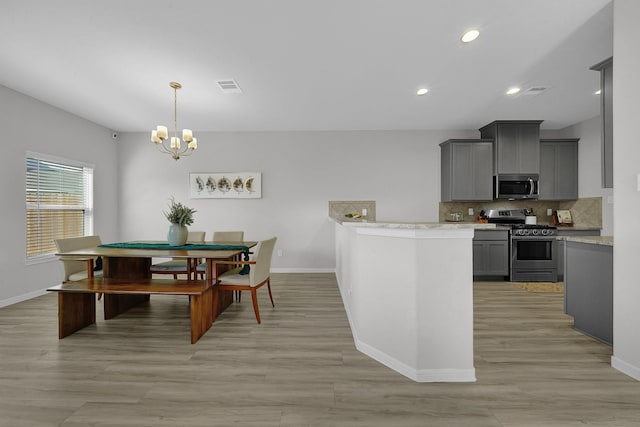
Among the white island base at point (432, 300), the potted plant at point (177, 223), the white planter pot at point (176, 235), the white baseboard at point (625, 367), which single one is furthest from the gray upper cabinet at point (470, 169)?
the white planter pot at point (176, 235)

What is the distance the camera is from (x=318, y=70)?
320 cm

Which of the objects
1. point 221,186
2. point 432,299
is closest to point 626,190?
point 432,299

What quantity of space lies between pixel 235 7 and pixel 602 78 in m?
3.09

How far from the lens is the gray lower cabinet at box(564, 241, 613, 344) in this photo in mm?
2465

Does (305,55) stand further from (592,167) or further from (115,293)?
(592,167)

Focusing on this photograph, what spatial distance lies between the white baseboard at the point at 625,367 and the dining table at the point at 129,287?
3.15 m

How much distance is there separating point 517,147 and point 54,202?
7.40 meters

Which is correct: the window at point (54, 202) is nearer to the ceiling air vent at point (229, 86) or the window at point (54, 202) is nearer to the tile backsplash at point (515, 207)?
the ceiling air vent at point (229, 86)

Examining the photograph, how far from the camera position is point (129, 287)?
2.69m

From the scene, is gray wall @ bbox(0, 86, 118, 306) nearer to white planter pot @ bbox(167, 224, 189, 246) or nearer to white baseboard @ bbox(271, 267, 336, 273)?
white planter pot @ bbox(167, 224, 189, 246)

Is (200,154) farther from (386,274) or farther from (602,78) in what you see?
(602,78)

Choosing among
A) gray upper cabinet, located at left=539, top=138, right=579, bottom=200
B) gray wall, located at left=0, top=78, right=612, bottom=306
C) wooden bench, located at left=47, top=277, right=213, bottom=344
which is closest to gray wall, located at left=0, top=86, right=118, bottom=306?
gray wall, located at left=0, top=78, right=612, bottom=306

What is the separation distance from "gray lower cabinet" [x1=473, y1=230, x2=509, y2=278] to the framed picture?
3.97m

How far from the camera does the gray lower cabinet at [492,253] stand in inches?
191
